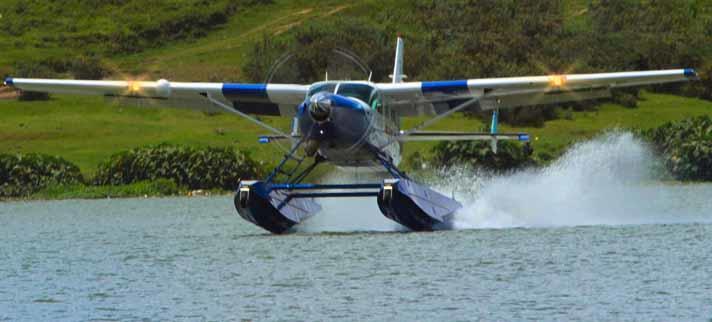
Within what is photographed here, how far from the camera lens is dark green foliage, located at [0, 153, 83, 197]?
4738 centimetres

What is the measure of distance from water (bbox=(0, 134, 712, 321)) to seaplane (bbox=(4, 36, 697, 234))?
0.68 m

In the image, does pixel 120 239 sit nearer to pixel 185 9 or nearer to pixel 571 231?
pixel 571 231

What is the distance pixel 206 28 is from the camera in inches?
3295

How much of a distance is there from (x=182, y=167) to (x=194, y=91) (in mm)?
16851

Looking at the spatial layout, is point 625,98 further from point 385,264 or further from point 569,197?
point 385,264

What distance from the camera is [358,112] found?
26.1 meters

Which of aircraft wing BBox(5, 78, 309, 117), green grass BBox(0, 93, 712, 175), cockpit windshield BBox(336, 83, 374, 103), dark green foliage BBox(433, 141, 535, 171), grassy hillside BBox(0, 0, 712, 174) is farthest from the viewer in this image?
grassy hillside BBox(0, 0, 712, 174)

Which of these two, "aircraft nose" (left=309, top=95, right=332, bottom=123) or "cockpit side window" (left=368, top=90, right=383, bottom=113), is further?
"cockpit side window" (left=368, top=90, right=383, bottom=113)

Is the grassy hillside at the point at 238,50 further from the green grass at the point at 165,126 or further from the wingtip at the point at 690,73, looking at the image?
the wingtip at the point at 690,73

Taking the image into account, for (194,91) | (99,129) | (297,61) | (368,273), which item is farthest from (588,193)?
(297,61)

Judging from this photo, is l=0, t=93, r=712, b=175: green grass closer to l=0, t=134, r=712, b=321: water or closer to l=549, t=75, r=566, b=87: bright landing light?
l=0, t=134, r=712, b=321: water

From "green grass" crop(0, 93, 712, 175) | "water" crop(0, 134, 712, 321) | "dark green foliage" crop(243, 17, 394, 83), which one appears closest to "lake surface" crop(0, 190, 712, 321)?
"water" crop(0, 134, 712, 321)

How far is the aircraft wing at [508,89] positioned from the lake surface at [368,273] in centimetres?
222

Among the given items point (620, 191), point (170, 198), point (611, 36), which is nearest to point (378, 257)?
point (620, 191)
